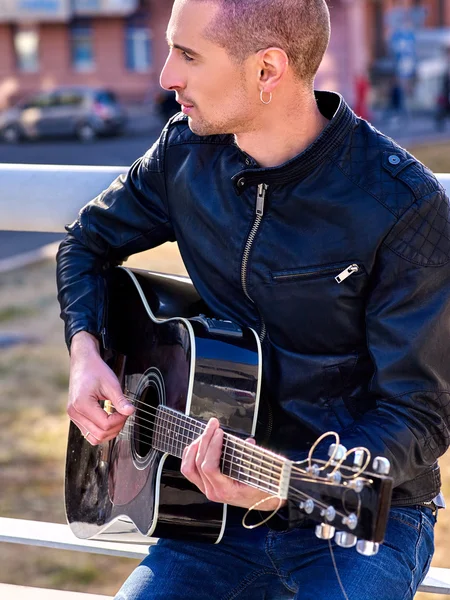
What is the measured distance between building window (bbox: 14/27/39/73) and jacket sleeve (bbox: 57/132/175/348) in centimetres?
3411

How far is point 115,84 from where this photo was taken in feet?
114

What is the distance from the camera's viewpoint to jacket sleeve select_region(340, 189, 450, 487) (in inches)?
77.7

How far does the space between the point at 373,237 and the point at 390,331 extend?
201mm

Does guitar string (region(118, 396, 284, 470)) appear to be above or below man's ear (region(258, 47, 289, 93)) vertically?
below

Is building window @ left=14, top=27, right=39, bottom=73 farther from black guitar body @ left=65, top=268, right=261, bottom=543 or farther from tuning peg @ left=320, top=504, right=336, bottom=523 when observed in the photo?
tuning peg @ left=320, top=504, right=336, bottom=523

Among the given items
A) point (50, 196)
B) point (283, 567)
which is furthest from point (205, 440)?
point (50, 196)

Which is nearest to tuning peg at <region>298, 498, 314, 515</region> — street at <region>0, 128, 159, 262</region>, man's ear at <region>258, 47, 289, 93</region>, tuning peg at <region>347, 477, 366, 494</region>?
tuning peg at <region>347, 477, 366, 494</region>

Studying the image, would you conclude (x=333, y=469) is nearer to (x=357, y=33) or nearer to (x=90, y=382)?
(x=90, y=382)

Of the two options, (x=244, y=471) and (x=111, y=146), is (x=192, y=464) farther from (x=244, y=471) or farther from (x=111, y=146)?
(x=111, y=146)

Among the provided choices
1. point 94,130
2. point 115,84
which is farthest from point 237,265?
point 115,84

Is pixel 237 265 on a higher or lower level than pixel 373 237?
lower

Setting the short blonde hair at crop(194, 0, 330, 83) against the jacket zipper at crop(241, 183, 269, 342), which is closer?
the short blonde hair at crop(194, 0, 330, 83)

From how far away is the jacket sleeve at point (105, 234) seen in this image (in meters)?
2.49

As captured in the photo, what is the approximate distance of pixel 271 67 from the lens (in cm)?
211
